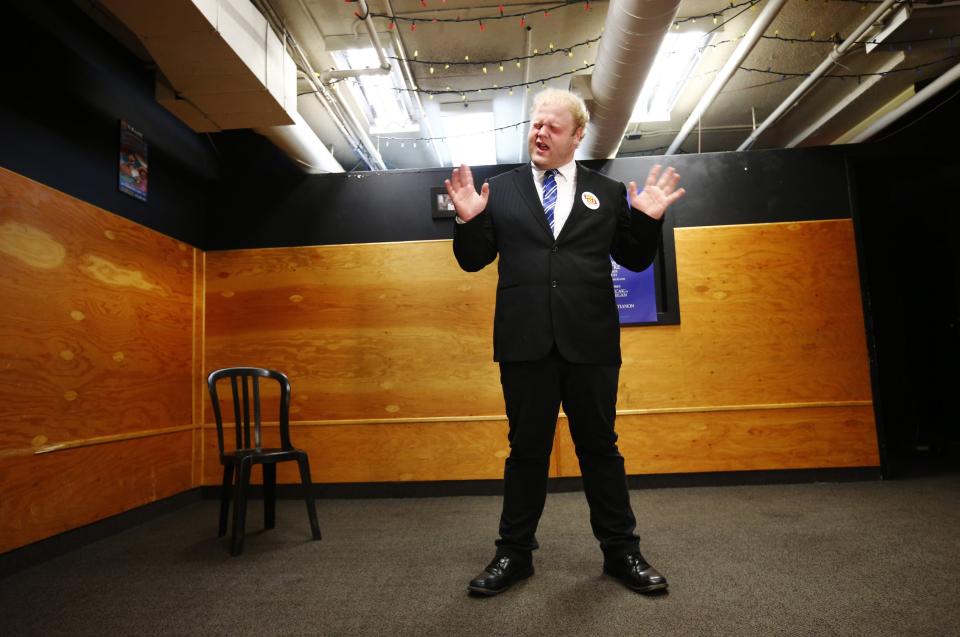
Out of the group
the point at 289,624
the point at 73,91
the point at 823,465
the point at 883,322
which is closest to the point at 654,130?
the point at 883,322

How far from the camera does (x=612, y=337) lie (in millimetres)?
1817

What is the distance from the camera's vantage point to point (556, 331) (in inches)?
68.6

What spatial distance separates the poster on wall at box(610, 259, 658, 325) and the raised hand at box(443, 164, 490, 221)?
205cm

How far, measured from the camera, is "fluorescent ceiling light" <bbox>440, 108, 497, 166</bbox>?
186 inches

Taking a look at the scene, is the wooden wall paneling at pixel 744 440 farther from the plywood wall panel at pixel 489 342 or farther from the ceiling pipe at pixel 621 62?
the ceiling pipe at pixel 621 62

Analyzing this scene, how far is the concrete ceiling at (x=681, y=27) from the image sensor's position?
3.39 m

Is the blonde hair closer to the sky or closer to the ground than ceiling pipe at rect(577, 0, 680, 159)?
closer to the ground

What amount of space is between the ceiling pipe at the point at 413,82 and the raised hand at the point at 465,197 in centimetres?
205

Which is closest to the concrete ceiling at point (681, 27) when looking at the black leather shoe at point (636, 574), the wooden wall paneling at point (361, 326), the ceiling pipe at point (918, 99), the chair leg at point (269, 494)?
the ceiling pipe at point (918, 99)

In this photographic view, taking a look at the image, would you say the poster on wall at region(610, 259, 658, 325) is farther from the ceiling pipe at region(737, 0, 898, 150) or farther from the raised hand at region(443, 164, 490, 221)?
the raised hand at region(443, 164, 490, 221)

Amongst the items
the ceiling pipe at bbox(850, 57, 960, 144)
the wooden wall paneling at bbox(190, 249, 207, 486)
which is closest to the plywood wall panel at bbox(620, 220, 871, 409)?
the ceiling pipe at bbox(850, 57, 960, 144)

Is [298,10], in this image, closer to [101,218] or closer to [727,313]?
[101,218]

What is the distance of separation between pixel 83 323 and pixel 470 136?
3449 millimetres

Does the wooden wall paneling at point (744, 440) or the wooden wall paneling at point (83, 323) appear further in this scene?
the wooden wall paneling at point (744, 440)
